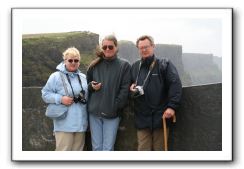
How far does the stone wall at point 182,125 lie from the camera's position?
4770 mm

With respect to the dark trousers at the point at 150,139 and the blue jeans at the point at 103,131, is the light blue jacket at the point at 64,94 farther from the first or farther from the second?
the dark trousers at the point at 150,139

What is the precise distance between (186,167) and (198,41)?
55.0 inches

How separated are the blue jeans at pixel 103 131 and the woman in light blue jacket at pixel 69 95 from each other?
9 centimetres

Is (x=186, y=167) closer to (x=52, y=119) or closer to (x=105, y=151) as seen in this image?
(x=105, y=151)

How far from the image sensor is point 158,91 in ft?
15.0

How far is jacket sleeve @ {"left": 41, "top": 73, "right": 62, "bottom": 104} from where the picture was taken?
4586mm

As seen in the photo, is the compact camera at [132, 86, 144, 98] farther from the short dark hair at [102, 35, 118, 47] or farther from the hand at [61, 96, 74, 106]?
the hand at [61, 96, 74, 106]

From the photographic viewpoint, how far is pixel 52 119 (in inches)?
192

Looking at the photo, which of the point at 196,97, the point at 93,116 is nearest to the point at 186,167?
the point at 196,97

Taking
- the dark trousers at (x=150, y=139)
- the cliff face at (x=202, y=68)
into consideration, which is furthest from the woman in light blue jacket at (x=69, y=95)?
the cliff face at (x=202, y=68)

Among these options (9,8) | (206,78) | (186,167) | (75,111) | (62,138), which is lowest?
(186,167)

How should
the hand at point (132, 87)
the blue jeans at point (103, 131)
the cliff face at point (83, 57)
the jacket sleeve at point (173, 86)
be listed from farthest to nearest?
the cliff face at point (83, 57), the blue jeans at point (103, 131), the hand at point (132, 87), the jacket sleeve at point (173, 86)

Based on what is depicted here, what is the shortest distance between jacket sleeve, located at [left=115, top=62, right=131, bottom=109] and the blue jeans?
199 mm

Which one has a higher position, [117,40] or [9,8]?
[9,8]
